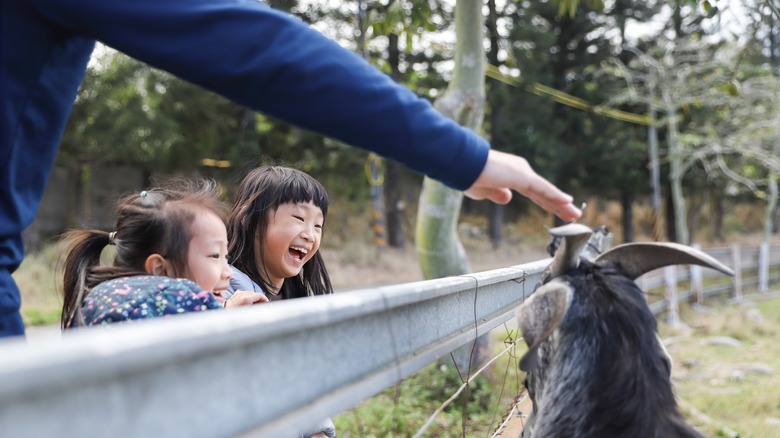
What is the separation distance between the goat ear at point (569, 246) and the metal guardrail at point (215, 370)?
0.53 meters

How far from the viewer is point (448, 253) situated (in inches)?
247

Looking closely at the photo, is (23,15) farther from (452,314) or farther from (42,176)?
(452,314)

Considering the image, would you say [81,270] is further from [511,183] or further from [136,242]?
[511,183]

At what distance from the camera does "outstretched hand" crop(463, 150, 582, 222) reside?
54.2 inches

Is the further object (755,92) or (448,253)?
(755,92)

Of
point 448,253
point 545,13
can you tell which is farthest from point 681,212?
point 448,253

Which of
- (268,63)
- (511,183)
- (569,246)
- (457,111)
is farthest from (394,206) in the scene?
(268,63)

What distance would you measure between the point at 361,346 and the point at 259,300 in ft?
3.62

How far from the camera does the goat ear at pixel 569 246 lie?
66.2 inches

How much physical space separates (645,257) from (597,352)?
0.39 meters

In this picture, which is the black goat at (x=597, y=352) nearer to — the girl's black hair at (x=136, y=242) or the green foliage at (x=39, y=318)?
the girl's black hair at (x=136, y=242)

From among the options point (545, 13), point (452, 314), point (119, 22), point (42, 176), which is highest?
point (545, 13)

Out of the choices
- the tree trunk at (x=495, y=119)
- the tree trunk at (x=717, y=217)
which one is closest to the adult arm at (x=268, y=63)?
the tree trunk at (x=495, y=119)

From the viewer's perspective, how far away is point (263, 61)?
3.58 ft
